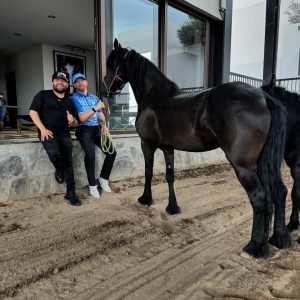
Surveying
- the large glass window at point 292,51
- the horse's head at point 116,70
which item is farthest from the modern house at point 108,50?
the large glass window at point 292,51

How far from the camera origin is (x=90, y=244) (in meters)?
2.23

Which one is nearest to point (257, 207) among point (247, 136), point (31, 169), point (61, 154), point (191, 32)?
point (247, 136)

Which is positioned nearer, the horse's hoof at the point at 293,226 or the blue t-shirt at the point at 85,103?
the horse's hoof at the point at 293,226

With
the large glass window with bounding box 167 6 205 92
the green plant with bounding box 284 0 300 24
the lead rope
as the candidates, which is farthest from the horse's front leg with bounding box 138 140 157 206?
the green plant with bounding box 284 0 300 24

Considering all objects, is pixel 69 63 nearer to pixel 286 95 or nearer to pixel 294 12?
pixel 286 95

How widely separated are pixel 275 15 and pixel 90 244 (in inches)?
279

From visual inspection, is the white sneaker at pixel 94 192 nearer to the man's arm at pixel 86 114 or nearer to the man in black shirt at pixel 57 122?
the man in black shirt at pixel 57 122

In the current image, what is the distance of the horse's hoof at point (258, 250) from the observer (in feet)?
6.48

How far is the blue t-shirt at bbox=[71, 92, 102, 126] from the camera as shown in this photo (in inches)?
133

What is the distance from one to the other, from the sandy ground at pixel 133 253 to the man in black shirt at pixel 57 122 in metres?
0.44

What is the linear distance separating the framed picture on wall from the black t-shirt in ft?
18.9

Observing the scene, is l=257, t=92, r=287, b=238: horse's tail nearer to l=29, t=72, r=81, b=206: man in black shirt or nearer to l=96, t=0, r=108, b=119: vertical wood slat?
l=29, t=72, r=81, b=206: man in black shirt

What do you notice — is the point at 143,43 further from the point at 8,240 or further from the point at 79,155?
the point at 8,240

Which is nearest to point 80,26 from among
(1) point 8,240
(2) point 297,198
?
(1) point 8,240
